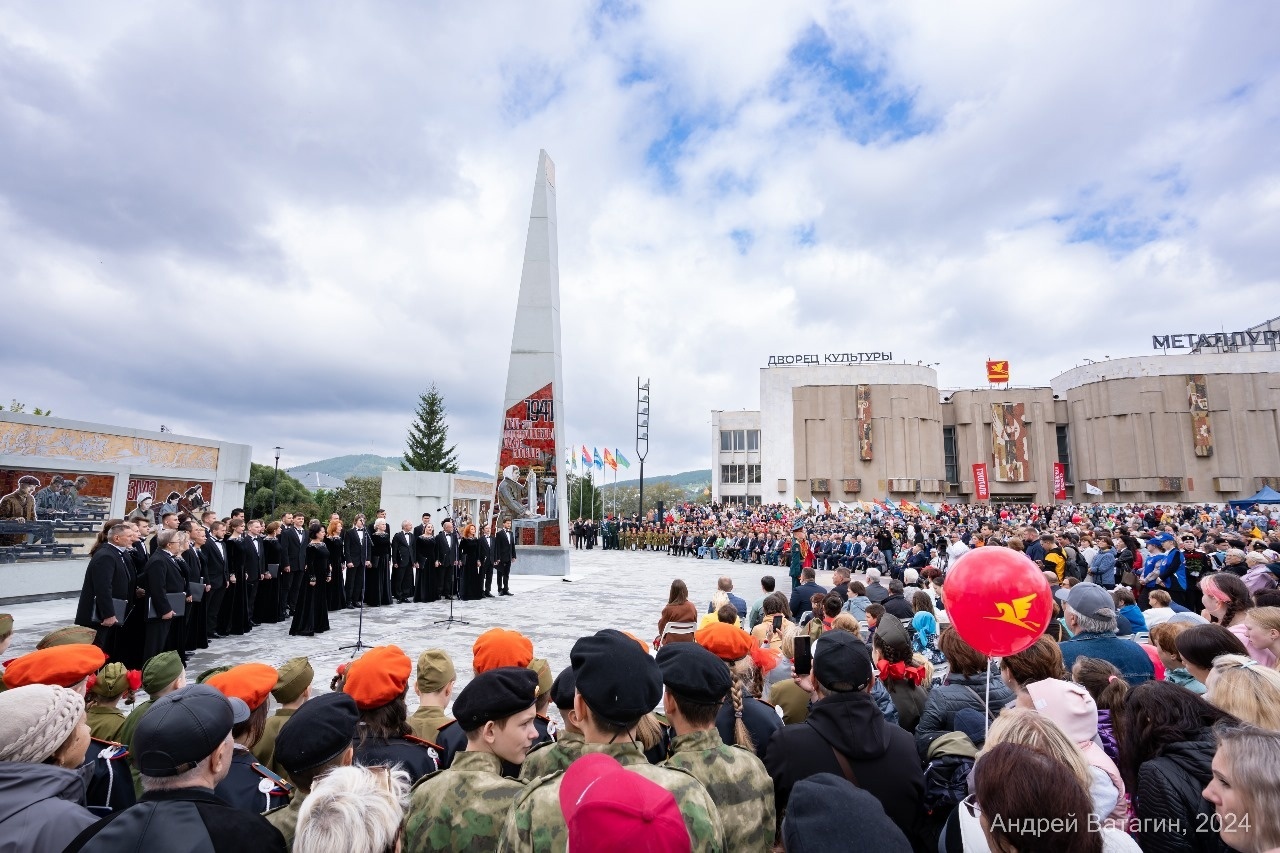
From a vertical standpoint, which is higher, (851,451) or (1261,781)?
(851,451)

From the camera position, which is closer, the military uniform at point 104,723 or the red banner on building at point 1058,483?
the military uniform at point 104,723

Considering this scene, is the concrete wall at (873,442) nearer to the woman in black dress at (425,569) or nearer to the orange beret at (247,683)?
the woman in black dress at (425,569)

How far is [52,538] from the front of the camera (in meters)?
11.6

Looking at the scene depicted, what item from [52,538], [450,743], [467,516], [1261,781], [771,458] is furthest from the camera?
[771,458]

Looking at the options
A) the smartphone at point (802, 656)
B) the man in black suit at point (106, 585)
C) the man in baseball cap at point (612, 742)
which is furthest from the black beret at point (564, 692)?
the man in black suit at point (106, 585)

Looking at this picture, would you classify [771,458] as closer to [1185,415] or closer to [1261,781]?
[1185,415]

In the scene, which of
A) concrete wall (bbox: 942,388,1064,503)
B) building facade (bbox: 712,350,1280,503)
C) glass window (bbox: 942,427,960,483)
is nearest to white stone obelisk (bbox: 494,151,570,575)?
building facade (bbox: 712,350,1280,503)

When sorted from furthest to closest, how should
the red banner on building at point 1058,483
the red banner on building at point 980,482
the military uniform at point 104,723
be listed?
the red banner on building at point 980,482
the red banner on building at point 1058,483
the military uniform at point 104,723

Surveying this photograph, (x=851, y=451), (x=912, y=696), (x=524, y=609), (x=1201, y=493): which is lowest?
(x=524, y=609)

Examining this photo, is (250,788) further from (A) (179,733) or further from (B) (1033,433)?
(B) (1033,433)

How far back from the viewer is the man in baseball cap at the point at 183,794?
1.55 meters

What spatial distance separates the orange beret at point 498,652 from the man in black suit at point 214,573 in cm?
793

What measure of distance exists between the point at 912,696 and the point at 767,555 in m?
24.1

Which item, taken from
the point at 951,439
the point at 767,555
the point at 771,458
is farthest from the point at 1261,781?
the point at 951,439
